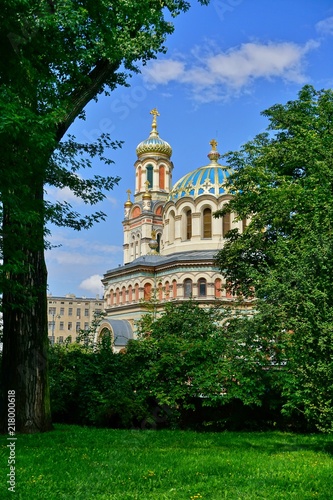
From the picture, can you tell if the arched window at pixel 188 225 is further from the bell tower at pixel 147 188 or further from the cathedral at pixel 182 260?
the bell tower at pixel 147 188

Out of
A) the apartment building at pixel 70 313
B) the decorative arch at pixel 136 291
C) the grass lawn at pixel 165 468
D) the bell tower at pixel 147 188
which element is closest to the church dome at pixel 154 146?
the bell tower at pixel 147 188

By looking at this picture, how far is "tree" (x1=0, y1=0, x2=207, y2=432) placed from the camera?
8.25 m

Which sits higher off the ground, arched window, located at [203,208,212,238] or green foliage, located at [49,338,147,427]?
arched window, located at [203,208,212,238]

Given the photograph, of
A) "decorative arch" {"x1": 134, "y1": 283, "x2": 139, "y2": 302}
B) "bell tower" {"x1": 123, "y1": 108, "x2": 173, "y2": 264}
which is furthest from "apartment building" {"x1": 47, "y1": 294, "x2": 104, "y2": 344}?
"decorative arch" {"x1": 134, "y1": 283, "x2": 139, "y2": 302}

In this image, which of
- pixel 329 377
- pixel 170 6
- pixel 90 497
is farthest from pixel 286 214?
pixel 90 497

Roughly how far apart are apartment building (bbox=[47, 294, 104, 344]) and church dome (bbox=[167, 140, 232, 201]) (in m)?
44.8

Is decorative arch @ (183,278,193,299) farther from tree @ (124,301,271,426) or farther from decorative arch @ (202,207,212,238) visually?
tree @ (124,301,271,426)

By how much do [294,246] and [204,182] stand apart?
1395 inches

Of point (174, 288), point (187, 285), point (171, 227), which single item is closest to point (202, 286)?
point (187, 285)

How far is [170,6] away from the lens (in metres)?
12.6

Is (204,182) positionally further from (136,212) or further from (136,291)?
(136,212)

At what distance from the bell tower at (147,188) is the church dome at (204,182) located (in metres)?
10.1

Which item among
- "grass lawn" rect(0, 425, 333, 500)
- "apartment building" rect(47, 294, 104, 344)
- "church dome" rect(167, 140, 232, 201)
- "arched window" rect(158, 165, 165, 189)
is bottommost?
"grass lawn" rect(0, 425, 333, 500)

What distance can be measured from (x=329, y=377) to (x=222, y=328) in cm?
684
